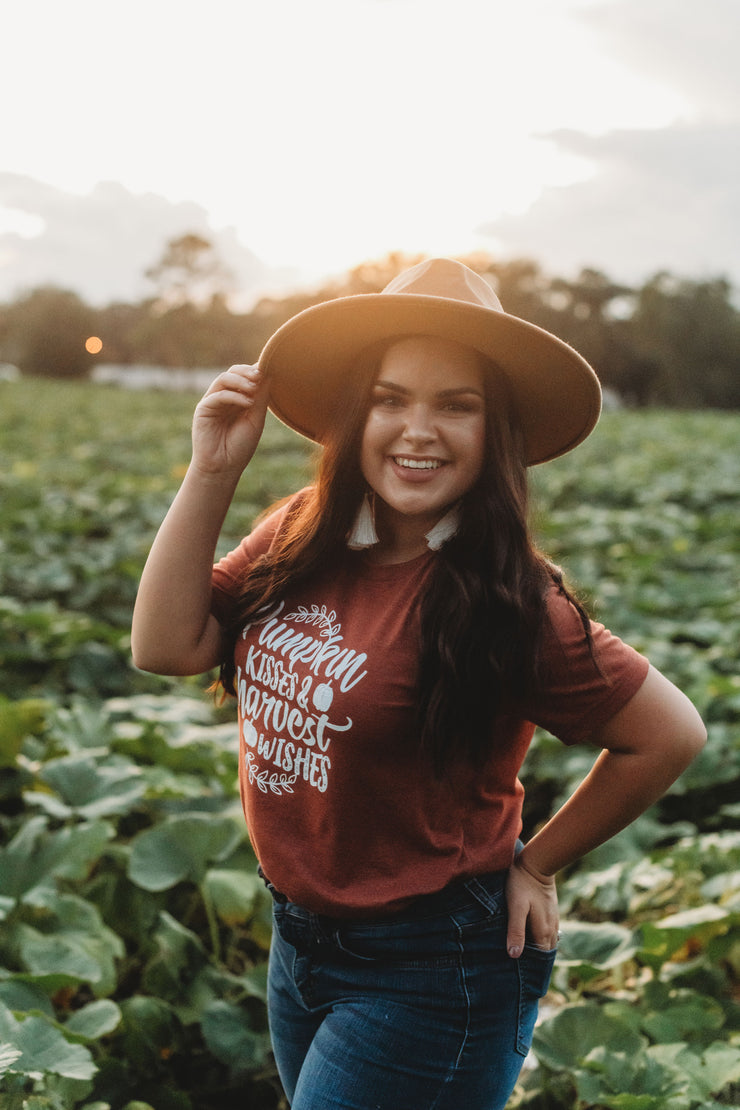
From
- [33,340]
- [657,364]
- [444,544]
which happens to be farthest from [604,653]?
[33,340]

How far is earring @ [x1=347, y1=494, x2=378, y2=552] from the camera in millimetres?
1678

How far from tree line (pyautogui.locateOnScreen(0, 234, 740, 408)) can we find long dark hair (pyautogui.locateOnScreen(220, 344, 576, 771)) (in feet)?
136

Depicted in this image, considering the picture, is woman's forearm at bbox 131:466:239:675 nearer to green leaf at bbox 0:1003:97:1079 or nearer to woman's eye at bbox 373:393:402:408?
woman's eye at bbox 373:393:402:408

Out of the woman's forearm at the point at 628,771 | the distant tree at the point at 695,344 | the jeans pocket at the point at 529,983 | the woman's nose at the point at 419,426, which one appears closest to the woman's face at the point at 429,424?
the woman's nose at the point at 419,426

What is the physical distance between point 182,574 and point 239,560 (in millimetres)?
190

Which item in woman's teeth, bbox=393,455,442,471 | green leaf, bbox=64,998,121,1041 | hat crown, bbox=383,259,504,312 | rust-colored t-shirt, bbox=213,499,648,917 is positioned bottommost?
green leaf, bbox=64,998,121,1041

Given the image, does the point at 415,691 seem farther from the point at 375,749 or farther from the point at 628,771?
the point at 628,771

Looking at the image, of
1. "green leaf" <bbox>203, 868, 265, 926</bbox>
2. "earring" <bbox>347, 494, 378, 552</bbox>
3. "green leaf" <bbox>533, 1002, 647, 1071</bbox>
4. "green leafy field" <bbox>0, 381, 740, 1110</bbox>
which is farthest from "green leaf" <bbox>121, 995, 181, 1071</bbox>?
"earring" <bbox>347, 494, 378, 552</bbox>

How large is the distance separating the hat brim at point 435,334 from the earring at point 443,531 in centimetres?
26

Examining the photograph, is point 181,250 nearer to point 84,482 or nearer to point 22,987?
point 84,482

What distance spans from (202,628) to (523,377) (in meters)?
0.73

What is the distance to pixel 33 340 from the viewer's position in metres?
65.7

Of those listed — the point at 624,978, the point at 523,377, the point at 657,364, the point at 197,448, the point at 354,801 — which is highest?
the point at 657,364

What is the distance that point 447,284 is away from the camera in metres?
1.62
